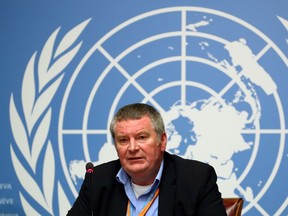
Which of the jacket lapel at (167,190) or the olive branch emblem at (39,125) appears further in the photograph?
the olive branch emblem at (39,125)

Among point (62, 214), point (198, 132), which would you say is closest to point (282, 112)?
point (198, 132)

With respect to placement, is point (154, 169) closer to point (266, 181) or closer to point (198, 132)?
point (198, 132)

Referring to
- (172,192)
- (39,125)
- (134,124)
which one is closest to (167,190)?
(172,192)

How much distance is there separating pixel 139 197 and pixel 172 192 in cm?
22

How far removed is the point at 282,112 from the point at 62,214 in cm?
198

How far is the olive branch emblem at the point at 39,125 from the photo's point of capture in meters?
3.56

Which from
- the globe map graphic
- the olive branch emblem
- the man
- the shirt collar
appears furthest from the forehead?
the olive branch emblem

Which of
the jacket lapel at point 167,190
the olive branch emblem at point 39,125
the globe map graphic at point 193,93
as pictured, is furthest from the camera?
the olive branch emblem at point 39,125

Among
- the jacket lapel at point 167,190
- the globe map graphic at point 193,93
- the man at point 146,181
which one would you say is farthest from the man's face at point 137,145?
the globe map graphic at point 193,93

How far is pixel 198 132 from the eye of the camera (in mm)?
3326

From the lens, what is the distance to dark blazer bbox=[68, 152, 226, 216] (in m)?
2.25

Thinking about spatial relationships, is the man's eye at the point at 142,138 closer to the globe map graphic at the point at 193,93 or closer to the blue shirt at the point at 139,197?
the blue shirt at the point at 139,197

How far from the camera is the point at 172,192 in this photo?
2.30 meters

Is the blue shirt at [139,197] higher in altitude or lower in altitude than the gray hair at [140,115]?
lower
